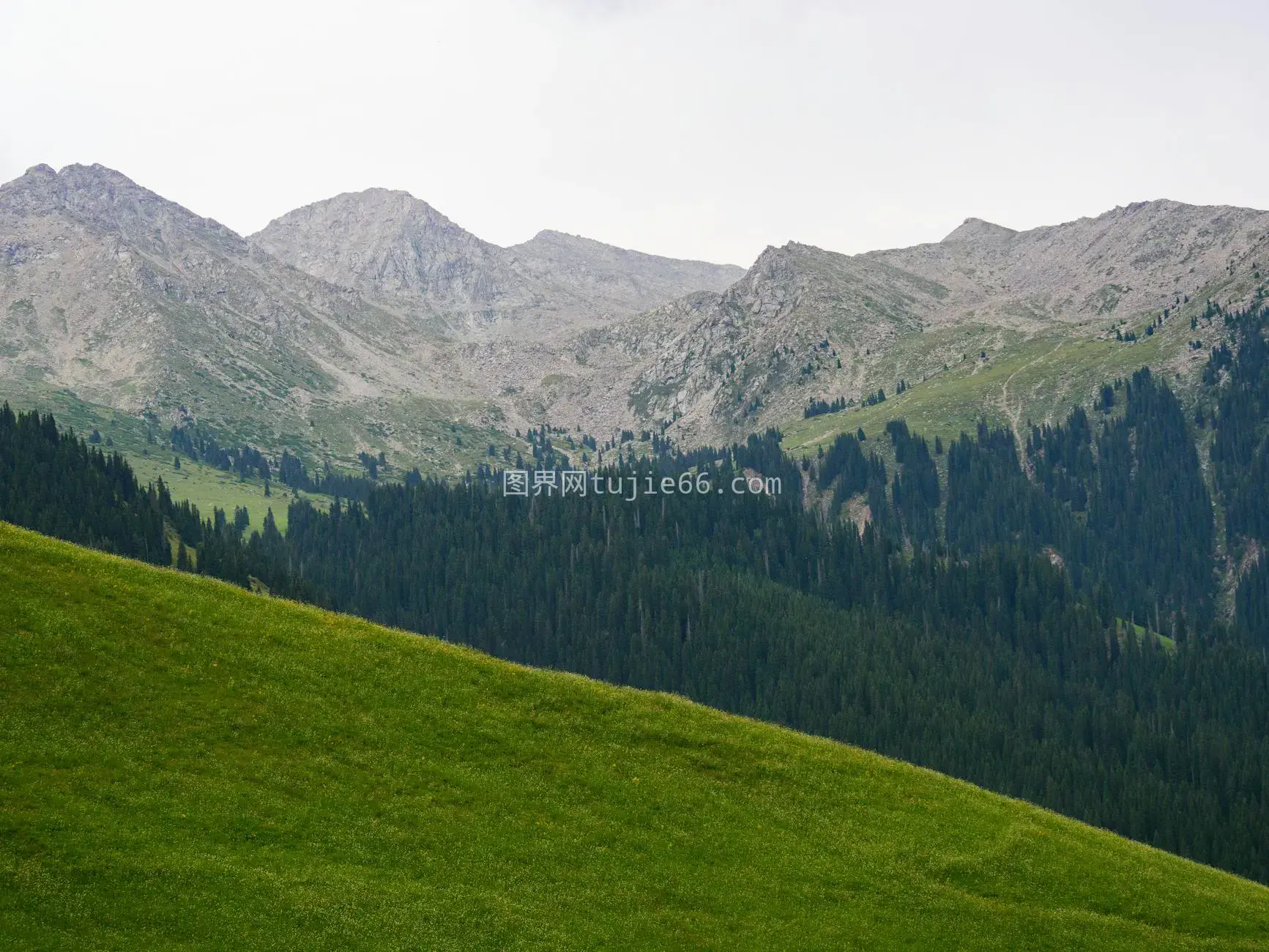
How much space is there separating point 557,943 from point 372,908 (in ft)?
24.0

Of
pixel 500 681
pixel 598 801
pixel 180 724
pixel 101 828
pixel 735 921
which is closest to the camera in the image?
pixel 101 828

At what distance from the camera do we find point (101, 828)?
45.1 m

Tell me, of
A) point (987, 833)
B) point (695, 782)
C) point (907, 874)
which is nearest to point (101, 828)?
point (695, 782)

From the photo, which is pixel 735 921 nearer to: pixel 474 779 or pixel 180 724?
pixel 474 779

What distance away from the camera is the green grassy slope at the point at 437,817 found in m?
44.4

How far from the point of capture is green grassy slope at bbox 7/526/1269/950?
146ft

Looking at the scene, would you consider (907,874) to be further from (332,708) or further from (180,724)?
(180,724)

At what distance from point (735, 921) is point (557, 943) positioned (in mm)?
8434

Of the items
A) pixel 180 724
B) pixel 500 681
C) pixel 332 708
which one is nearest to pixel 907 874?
pixel 500 681

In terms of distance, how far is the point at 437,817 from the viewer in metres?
52.5

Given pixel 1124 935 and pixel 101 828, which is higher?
pixel 101 828

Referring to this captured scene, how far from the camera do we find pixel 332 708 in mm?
58906

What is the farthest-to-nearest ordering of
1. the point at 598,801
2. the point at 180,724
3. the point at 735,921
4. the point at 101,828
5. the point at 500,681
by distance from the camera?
the point at 500,681 < the point at 598,801 < the point at 180,724 < the point at 735,921 < the point at 101,828

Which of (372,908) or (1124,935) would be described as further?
(1124,935)
